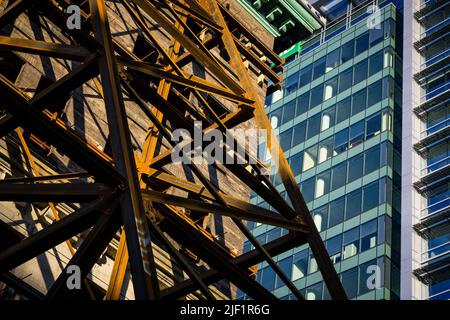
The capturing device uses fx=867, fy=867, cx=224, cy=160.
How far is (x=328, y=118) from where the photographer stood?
242 feet

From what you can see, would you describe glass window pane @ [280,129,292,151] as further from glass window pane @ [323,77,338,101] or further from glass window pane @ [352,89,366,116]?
glass window pane @ [352,89,366,116]

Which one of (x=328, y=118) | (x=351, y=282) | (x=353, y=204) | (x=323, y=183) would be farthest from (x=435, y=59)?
(x=351, y=282)

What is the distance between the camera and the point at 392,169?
65.6 m

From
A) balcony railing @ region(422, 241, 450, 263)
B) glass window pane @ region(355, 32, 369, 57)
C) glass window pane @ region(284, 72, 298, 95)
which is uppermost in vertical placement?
glass window pane @ region(355, 32, 369, 57)

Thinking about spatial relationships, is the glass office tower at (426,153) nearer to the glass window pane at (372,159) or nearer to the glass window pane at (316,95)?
the glass window pane at (372,159)

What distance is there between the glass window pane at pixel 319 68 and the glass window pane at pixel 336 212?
16402 mm

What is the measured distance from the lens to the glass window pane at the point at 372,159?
65.9 metres

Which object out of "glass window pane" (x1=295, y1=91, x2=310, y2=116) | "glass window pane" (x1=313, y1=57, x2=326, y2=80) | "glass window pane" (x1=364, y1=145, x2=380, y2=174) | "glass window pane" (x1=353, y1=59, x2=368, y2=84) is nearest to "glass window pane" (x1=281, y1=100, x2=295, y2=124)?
"glass window pane" (x1=295, y1=91, x2=310, y2=116)

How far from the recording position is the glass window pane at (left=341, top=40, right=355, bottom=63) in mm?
77312

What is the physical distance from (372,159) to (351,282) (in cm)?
1150

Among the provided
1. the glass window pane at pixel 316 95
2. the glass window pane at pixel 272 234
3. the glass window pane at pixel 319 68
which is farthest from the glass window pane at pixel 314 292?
the glass window pane at pixel 319 68

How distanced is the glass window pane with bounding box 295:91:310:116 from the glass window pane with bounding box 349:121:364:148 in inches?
285
